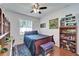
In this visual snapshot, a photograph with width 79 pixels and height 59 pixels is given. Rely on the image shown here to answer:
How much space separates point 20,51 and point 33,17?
1.96 ft

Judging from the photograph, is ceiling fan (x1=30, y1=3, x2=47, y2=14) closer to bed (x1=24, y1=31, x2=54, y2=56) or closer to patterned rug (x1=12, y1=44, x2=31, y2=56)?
bed (x1=24, y1=31, x2=54, y2=56)

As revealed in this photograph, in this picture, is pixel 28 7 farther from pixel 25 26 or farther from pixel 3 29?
pixel 3 29

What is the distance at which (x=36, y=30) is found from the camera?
6.89 feet

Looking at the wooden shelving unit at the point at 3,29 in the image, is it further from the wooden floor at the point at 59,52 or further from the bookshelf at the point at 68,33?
the bookshelf at the point at 68,33

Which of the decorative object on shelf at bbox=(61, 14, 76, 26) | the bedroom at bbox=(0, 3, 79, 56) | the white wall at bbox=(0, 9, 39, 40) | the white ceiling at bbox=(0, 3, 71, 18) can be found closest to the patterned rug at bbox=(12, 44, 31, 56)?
the bedroom at bbox=(0, 3, 79, 56)

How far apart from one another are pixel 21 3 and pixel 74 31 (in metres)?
0.96

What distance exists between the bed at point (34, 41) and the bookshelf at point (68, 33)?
27 cm

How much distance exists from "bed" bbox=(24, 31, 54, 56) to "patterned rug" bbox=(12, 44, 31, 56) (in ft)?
0.20

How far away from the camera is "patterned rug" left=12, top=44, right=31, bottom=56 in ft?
6.72

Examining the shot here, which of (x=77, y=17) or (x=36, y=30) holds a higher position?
(x=77, y=17)

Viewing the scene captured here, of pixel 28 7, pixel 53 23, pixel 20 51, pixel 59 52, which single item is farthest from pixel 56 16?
pixel 20 51

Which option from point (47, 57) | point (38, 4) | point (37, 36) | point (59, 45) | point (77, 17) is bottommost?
point (47, 57)

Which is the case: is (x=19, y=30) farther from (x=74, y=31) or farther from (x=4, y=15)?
(x=74, y=31)

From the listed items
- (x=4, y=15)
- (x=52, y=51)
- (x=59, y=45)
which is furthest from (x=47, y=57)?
(x=4, y=15)
